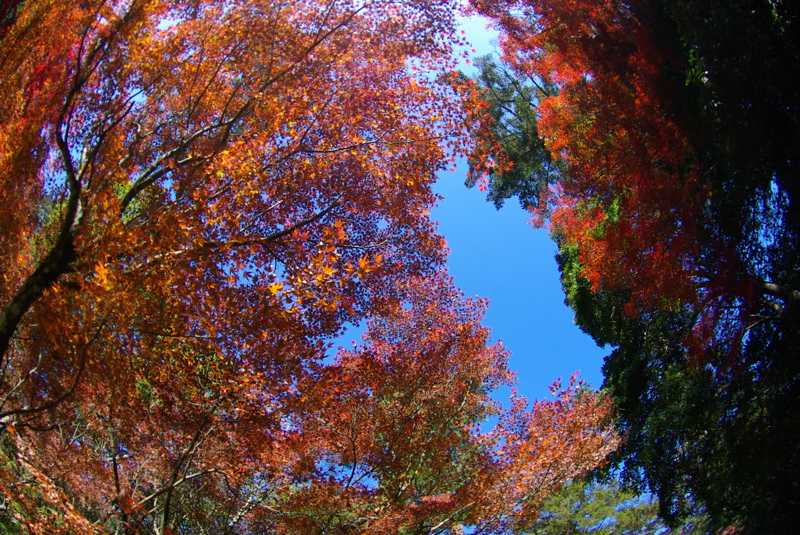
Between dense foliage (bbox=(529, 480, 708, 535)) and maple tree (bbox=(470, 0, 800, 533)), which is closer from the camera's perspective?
maple tree (bbox=(470, 0, 800, 533))

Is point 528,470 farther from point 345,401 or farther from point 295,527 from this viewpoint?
point 295,527

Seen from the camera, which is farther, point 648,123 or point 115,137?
point 648,123

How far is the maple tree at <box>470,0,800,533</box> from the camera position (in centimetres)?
479

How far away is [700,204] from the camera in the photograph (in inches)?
236

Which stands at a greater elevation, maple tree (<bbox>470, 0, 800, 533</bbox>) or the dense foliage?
maple tree (<bbox>470, 0, 800, 533</bbox>)

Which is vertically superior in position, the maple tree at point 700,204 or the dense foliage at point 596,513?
the maple tree at point 700,204

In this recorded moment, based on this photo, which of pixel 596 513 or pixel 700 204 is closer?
pixel 700 204

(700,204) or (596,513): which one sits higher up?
(700,204)

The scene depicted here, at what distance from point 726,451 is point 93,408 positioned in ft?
31.3

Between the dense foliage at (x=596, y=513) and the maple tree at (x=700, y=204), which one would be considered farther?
the dense foliage at (x=596, y=513)

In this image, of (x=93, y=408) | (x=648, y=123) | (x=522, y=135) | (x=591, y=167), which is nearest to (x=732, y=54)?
(x=648, y=123)

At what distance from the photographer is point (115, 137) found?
5.65 meters

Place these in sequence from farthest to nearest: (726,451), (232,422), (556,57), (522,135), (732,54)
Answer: (522,135) → (556,57) → (726,451) → (232,422) → (732,54)

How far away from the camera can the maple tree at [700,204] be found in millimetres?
4793
